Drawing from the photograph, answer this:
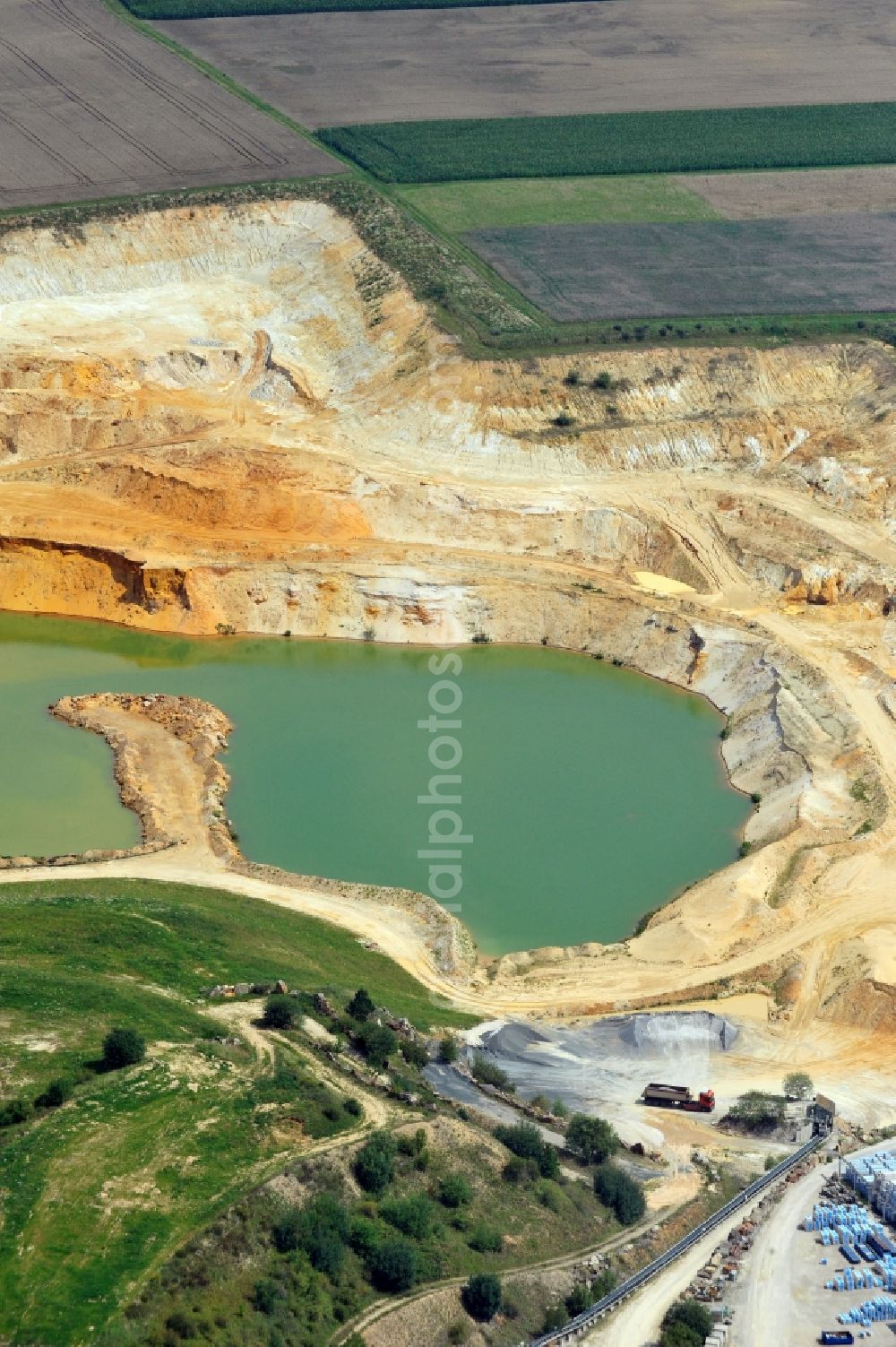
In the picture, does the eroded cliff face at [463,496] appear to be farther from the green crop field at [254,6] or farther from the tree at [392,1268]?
the green crop field at [254,6]

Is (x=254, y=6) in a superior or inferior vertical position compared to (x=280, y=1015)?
superior

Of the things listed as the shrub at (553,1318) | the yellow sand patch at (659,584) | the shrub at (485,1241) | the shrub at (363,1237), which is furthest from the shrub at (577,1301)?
the yellow sand patch at (659,584)

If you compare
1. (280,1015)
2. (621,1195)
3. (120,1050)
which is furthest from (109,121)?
(621,1195)

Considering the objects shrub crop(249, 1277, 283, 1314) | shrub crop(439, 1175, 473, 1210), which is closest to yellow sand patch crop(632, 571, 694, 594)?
shrub crop(439, 1175, 473, 1210)

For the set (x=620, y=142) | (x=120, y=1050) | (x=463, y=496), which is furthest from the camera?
(x=620, y=142)

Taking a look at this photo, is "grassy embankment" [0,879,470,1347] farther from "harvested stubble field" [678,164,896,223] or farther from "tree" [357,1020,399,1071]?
"harvested stubble field" [678,164,896,223]

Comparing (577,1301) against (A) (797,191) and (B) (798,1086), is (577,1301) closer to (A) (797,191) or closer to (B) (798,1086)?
(B) (798,1086)

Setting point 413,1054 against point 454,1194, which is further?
point 413,1054

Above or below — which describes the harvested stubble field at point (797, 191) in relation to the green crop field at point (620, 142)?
below
